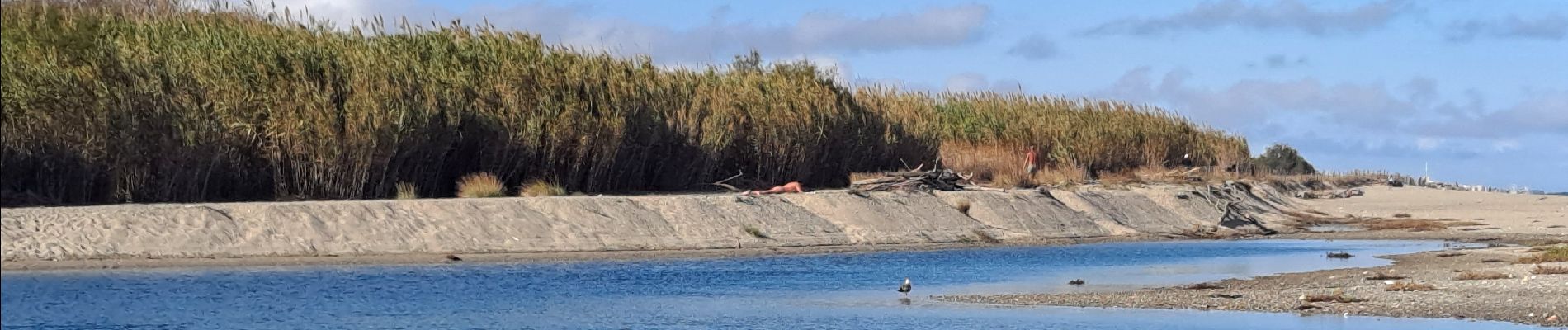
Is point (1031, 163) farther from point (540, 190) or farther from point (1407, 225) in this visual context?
point (540, 190)

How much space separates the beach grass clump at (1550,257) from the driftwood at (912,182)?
496 inches

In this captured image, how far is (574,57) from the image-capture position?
33125 millimetres

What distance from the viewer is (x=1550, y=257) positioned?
21.2 m

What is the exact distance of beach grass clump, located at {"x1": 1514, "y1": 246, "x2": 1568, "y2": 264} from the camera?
21.0 meters

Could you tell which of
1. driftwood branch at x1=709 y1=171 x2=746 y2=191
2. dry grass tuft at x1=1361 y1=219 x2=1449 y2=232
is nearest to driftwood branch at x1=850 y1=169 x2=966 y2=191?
driftwood branch at x1=709 y1=171 x2=746 y2=191

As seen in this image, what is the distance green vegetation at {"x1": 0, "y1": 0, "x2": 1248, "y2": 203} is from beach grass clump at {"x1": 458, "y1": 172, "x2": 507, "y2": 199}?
1.87 ft

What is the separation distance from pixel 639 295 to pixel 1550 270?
10.0 metres

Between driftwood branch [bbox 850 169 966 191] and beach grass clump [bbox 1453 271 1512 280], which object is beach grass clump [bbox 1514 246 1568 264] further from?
driftwood branch [bbox 850 169 966 191]

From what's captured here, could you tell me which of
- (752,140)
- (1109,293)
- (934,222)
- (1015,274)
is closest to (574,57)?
(752,140)

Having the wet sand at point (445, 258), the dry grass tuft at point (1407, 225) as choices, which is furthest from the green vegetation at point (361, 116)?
the dry grass tuft at point (1407, 225)

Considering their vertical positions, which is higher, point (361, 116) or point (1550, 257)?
point (361, 116)

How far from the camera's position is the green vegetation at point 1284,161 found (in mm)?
65125

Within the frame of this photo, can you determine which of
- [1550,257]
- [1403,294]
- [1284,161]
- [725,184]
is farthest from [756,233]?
[1284,161]

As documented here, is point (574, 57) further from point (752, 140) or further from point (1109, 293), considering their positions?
point (1109, 293)
